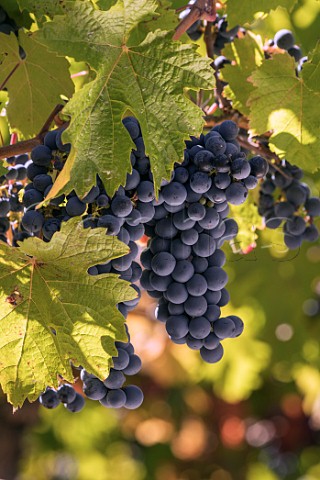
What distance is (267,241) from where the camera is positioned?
2.13m

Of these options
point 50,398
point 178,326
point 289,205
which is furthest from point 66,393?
point 289,205

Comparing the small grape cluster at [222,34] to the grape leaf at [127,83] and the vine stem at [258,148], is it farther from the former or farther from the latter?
the grape leaf at [127,83]

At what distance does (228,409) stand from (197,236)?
2.51m

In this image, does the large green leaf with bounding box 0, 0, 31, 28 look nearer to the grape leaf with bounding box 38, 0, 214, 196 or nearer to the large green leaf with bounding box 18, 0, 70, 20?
the large green leaf with bounding box 18, 0, 70, 20

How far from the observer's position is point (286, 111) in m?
1.43

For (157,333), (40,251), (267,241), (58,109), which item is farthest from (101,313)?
(157,333)

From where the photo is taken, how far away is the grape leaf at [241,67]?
5.11 feet

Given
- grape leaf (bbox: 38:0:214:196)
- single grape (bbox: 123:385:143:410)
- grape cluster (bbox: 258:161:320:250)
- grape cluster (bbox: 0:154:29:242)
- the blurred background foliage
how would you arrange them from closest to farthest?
grape leaf (bbox: 38:0:214:196), single grape (bbox: 123:385:143:410), grape cluster (bbox: 0:154:29:242), grape cluster (bbox: 258:161:320:250), the blurred background foliage

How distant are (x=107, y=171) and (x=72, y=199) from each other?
9 cm

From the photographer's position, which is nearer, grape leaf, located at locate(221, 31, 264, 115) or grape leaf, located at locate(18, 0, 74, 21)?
grape leaf, located at locate(18, 0, 74, 21)

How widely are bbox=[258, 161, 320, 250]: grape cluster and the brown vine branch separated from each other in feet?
1.32

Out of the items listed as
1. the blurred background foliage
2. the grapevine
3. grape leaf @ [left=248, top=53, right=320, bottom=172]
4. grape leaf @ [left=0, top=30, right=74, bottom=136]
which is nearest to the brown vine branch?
the grapevine

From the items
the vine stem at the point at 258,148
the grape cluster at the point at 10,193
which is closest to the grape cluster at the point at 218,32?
the vine stem at the point at 258,148

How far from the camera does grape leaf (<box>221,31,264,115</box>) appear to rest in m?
1.56
